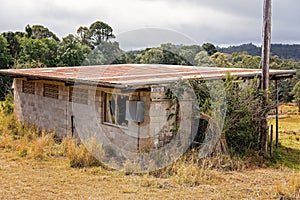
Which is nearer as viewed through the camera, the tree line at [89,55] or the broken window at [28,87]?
the broken window at [28,87]

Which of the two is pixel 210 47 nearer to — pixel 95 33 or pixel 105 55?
pixel 105 55

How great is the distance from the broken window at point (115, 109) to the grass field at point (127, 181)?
1.55 metres

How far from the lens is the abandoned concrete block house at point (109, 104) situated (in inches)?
384

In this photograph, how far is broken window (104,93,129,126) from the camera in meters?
10.9

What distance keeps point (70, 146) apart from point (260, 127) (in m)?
5.42

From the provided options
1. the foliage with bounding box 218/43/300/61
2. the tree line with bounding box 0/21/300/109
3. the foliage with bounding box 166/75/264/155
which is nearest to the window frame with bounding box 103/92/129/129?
the foliage with bounding box 166/75/264/155

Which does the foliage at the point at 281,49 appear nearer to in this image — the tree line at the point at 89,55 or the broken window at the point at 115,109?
the tree line at the point at 89,55

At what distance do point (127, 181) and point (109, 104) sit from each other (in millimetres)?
3626

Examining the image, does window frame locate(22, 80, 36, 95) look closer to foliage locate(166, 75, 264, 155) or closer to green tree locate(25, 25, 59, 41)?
foliage locate(166, 75, 264, 155)

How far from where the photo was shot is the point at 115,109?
11.0 m

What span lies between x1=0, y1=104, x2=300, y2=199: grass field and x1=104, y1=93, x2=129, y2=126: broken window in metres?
1.55

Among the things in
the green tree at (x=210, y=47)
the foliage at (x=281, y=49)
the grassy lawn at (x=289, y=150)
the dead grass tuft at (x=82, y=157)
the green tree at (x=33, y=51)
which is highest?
the foliage at (x=281, y=49)

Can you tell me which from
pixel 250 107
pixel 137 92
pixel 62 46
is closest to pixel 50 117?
pixel 137 92

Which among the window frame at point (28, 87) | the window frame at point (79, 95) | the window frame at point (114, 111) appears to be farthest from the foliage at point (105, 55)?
the window frame at point (114, 111)
